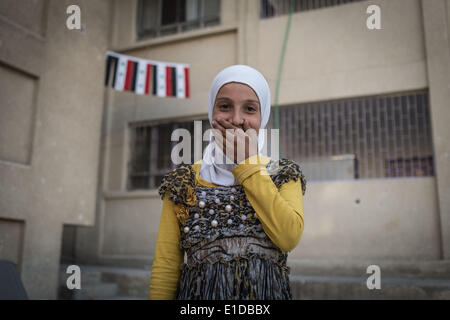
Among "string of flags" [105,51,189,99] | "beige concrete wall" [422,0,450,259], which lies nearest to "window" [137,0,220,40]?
"string of flags" [105,51,189,99]

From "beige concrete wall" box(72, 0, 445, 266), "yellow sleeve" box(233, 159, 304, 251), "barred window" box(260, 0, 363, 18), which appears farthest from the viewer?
"barred window" box(260, 0, 363, 18)

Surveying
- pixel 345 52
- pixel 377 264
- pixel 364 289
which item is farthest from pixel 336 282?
pixel 345 52

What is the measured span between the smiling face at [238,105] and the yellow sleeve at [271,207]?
0.18 metres

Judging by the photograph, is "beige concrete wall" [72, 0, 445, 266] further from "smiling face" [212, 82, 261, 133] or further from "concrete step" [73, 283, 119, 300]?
"smiling face" [212, 82, 261, 133]

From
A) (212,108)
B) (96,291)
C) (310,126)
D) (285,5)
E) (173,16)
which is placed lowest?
(96,291)

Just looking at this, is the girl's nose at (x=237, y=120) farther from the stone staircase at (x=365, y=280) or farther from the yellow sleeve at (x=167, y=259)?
the stone staircase at (x=365, y=280)

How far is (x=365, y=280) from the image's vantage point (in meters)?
5.00

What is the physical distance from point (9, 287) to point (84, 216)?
10.5 feet

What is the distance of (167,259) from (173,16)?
23.6 ft

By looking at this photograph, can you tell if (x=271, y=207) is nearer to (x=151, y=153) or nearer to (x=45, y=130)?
(x=45, y=130)

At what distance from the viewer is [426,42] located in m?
5.86

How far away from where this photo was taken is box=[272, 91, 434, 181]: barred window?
5926 mm

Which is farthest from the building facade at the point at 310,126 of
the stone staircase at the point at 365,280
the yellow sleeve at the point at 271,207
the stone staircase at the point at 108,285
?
the yellow sleeve at the point at 271,207
